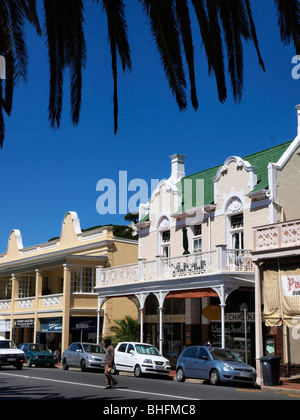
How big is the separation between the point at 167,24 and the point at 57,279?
39.4 m

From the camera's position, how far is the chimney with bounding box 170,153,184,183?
109 feet

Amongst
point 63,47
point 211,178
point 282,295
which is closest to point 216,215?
point 211,178

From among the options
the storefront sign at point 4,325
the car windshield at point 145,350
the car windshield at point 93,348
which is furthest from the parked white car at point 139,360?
the storefront sign at point 4,325

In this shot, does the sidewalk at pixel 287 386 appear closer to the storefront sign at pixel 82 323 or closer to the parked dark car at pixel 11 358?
the parked dark car at pixel 11 358

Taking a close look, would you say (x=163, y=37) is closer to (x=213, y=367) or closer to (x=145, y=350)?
(x=213, y=367)

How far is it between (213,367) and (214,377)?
1.08ft

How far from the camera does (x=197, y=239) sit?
2947 centimetres

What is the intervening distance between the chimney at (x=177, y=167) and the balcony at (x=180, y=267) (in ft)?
19.5

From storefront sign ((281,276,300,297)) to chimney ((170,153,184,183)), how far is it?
13629 mm

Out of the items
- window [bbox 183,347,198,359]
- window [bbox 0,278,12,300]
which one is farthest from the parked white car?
window [bbox 0,278,12,300]

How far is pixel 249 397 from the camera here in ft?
50.2

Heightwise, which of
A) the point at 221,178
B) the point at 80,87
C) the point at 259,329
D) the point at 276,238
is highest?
the point at 221,178
